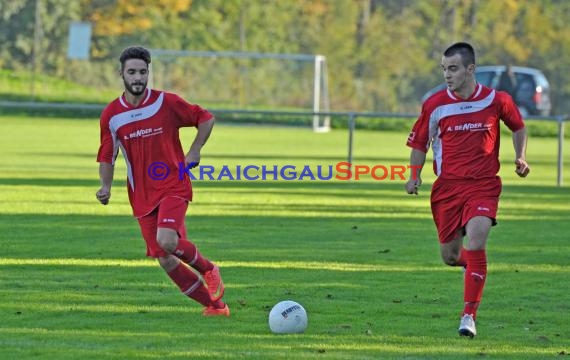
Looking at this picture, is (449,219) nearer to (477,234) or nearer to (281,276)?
(477,234)

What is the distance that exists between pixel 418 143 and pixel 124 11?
195 ft

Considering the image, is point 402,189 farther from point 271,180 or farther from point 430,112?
point 430,112

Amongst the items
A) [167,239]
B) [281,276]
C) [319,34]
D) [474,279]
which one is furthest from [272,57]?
[474,279]

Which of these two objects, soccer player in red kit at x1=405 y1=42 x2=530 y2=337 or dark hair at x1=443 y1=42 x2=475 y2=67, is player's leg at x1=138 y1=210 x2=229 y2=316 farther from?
dark hair at x1=443 y1=42 x2=475 y2=67

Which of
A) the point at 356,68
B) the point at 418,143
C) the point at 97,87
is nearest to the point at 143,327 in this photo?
the point at 418,143

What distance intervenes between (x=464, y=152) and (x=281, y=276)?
2972mm

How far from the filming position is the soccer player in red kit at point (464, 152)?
9586 mm

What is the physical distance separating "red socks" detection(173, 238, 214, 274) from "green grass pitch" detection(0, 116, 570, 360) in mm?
374

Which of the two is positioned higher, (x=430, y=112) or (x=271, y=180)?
(x=430, y=112)

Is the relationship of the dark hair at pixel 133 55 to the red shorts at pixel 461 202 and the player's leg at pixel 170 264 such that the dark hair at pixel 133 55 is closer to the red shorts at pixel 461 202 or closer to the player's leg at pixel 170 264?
the player's leg at pixel 170 264

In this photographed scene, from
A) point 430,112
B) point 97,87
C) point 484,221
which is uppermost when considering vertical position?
point 430,112

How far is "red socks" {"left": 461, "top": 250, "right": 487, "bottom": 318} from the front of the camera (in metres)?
9.32

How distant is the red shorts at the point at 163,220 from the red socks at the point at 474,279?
1.95 m

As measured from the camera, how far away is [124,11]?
68.3m
